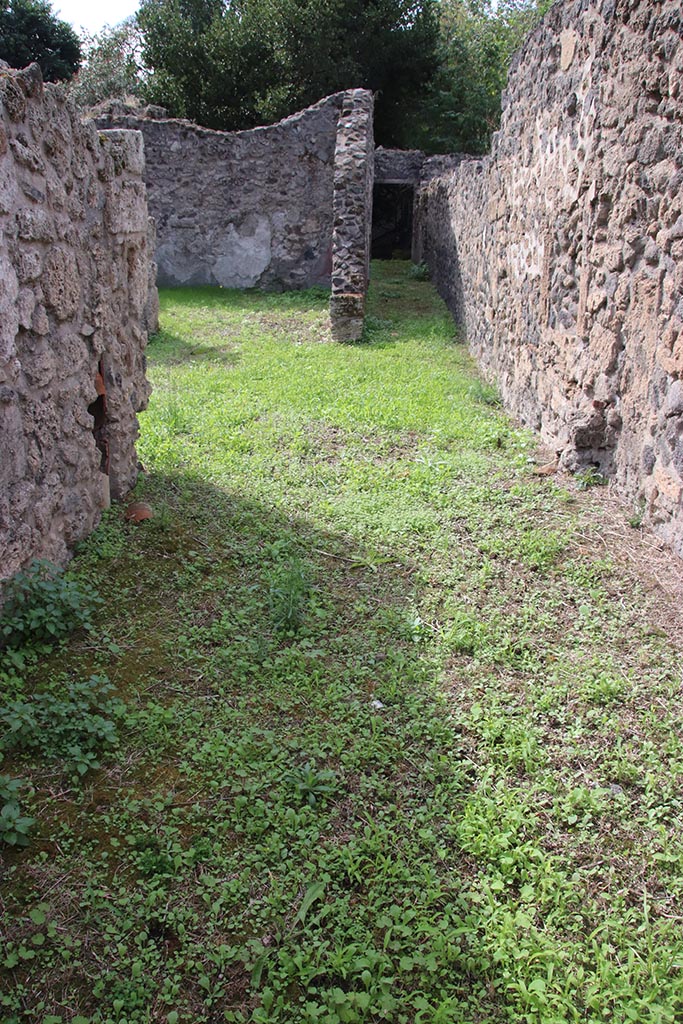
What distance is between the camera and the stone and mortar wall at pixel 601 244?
342 cm

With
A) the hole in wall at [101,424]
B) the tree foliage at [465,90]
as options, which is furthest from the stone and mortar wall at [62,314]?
the tree foliage at [465,90]

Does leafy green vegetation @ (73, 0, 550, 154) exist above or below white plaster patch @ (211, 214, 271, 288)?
above

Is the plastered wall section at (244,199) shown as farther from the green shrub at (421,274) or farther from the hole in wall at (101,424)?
the hole in wall at (101,424)

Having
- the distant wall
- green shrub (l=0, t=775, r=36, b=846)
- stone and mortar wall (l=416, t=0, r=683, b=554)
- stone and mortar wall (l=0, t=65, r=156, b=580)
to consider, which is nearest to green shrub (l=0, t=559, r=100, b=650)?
stone and mortar wall (l=0, t=65, r=156, b=580)

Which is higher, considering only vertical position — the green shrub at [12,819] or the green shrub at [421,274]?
the green shrub at [421,274]

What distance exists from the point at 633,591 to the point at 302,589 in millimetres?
1455

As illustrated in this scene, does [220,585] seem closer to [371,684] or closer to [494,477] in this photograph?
[371,684]

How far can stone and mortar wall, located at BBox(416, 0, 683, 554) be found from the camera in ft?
11.2

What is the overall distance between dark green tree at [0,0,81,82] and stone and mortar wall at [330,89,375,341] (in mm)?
13284

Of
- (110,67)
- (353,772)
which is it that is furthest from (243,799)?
(110,67)

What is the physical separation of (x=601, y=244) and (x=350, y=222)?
19.8 ft

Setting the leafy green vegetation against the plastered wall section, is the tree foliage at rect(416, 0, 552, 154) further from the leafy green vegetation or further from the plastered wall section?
the plastered wall section

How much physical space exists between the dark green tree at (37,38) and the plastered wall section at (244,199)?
414 inches

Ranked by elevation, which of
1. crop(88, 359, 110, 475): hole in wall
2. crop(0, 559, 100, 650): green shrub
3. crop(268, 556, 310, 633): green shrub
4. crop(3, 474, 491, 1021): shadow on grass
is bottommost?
crop(3, 474, 491, 1021): shadow on grass
